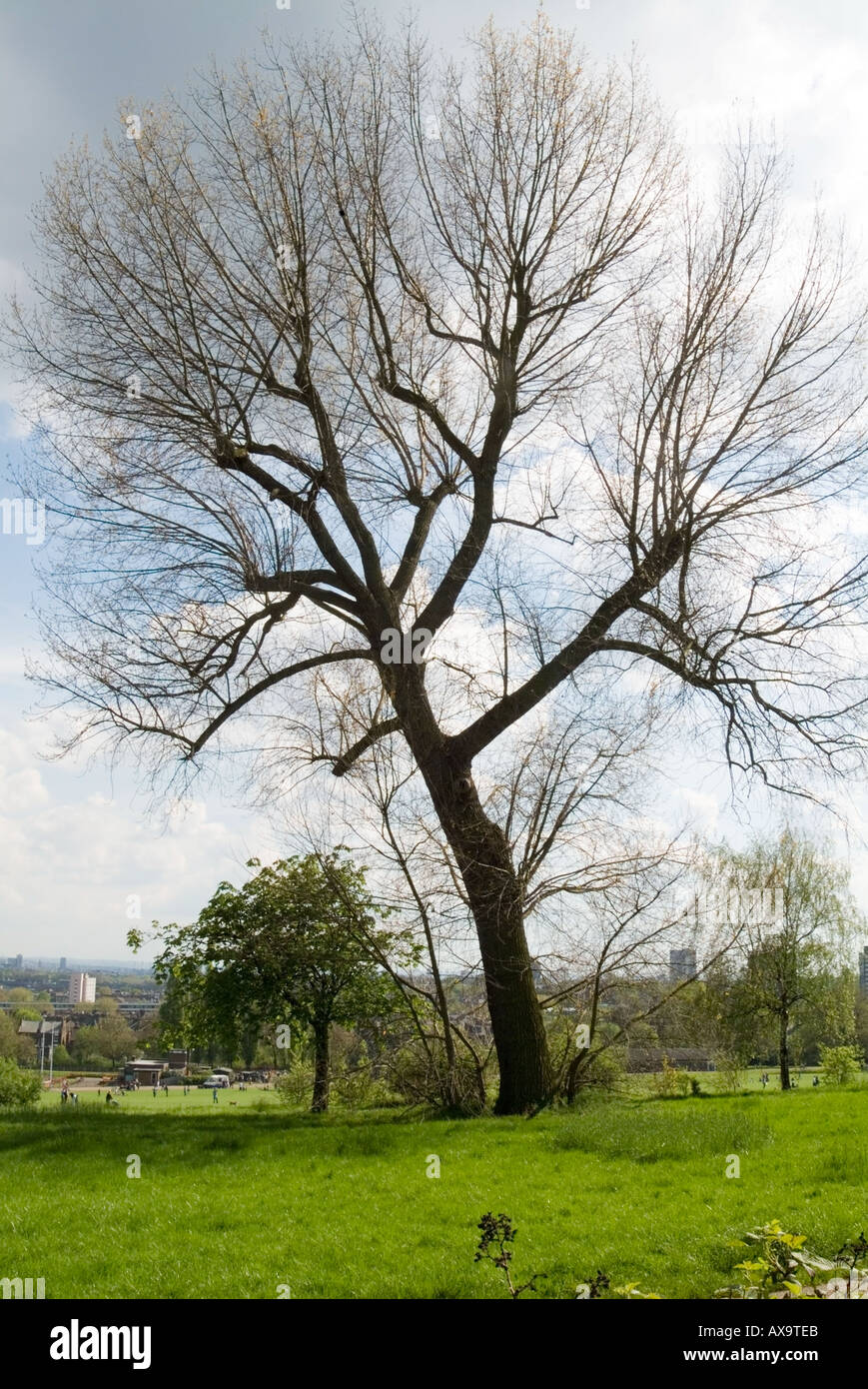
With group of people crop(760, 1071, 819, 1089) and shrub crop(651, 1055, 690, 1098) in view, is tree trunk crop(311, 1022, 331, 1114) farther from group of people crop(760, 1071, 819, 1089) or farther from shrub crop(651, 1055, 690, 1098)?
group of people crop(760, 1071, 819, 1089)

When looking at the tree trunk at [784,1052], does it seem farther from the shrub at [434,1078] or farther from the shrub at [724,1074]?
the shrub at [434,1078]

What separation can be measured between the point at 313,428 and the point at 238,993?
256 inches

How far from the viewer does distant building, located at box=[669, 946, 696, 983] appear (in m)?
10.7

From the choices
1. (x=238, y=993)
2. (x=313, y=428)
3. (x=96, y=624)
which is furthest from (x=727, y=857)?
(x=96, y=624)

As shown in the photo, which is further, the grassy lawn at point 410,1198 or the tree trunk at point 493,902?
the tree trunk at point 493,902

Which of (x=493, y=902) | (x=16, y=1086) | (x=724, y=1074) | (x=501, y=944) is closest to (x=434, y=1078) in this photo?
(x=501, y=944)

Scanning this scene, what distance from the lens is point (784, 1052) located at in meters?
17.3

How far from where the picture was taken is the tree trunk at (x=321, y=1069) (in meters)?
11.6

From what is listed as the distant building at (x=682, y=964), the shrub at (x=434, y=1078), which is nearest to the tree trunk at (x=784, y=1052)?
the distant building at (x=682, y=964)

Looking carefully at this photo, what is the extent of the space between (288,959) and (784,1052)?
1045cm

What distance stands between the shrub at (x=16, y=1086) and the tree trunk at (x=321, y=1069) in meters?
3.65

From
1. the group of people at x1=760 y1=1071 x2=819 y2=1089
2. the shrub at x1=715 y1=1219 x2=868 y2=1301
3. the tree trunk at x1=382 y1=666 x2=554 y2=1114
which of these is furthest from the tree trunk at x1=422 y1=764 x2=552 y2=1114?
the group of people at x1=760 y1=1071 x2=819 y2=1089

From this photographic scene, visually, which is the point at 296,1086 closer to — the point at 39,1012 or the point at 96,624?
the point at 39,1012

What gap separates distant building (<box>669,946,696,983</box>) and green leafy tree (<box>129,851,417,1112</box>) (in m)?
2.82
